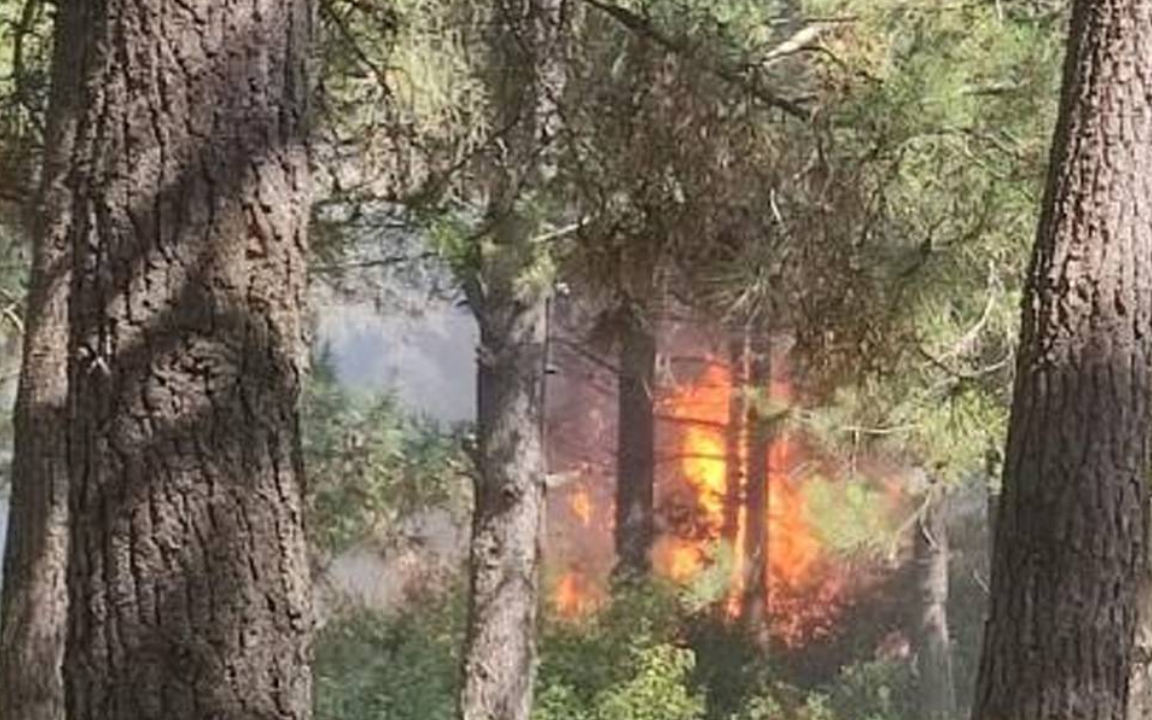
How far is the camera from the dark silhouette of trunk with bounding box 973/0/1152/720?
3.46 metres

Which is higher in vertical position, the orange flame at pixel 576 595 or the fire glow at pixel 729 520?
the fire glow at pixel 729 520

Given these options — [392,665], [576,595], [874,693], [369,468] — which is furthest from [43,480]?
[874,693]

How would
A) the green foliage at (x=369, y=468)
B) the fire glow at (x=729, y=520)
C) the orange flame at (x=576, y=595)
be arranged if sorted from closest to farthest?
1. the green foliage at (x=369, y=468)
2. the orange flame at (x=576, y=595)
3. the fire glow at (x=729, y=520)

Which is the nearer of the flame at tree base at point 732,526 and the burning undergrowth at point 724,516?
the burning undergrowth at point 724,516

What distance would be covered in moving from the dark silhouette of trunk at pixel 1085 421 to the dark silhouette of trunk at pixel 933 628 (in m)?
9.34

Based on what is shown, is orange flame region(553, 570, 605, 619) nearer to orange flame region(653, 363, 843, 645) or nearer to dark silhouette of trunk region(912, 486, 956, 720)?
orange flame region(653, 363, 843, 645)

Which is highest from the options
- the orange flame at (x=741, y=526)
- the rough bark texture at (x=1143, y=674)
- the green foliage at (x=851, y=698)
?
the orange flame at (x=741, y=526)

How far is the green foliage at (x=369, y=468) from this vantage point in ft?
35.1

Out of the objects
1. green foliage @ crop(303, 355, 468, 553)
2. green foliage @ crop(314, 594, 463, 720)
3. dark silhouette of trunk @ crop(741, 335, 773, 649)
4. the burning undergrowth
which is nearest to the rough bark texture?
green foliage @ crop(303, 355, 468, 553)

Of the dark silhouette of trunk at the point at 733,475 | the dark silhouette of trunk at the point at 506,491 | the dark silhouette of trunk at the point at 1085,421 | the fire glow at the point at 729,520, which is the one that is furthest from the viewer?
the dark silhouette of trunk at the point at 733,475

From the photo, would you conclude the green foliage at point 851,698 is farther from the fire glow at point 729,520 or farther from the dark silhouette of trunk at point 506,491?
the dark silhouette of trunk at point 506,491

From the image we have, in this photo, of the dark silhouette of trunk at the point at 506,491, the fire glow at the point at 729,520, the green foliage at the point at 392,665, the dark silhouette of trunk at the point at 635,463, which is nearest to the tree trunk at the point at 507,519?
the dark silhouette of trunk at the point at 506,491

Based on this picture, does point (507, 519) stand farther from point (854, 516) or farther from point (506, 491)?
point (854, 516)

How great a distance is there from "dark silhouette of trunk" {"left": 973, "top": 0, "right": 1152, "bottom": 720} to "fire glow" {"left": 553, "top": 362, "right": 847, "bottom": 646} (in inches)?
383
